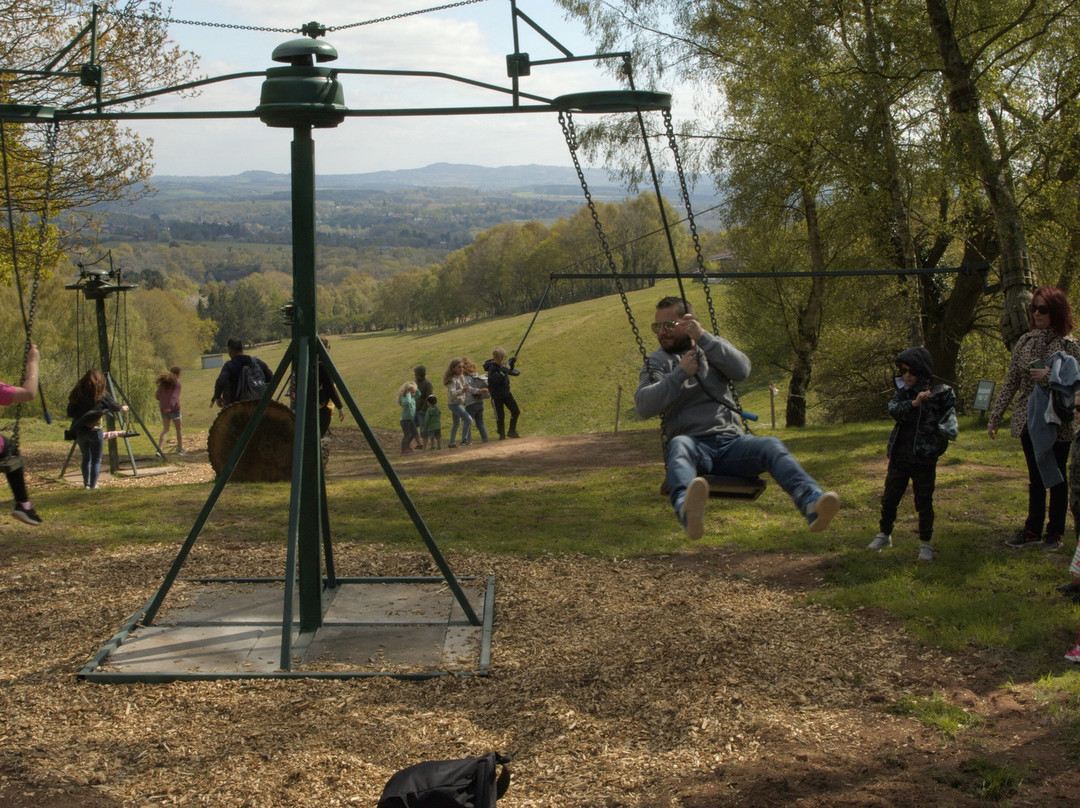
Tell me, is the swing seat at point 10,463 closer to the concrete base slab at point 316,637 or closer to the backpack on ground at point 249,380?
the concrete base slab at point 316,637

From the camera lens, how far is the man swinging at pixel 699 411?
18.5 feet

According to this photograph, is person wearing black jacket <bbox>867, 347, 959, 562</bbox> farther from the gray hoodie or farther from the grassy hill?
the grassy hill

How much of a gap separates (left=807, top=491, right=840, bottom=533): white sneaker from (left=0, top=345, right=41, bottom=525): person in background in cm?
487

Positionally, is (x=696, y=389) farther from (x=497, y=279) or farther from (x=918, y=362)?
(x=497, y=279)

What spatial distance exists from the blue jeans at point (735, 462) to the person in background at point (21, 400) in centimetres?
411

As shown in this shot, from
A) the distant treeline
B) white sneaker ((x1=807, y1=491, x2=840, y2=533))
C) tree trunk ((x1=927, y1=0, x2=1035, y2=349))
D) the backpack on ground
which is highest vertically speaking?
the distant treeline

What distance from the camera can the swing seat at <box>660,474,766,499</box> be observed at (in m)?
5.67

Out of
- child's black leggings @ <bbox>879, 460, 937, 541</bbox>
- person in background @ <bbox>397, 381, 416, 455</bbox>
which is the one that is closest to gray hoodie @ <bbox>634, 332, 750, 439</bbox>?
child's black leggings @ <bbox>879, 460, 937, 541</bbox>

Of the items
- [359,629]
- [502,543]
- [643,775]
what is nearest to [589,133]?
[502,543]

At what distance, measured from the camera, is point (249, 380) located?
1291cm

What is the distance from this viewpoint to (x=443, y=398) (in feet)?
149

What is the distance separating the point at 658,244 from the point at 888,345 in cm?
4711

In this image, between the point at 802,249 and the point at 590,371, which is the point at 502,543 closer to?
the point at 802,249

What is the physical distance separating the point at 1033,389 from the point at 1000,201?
3.75 metres
